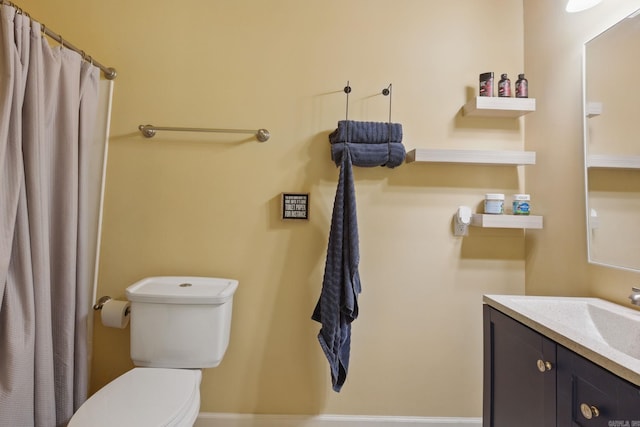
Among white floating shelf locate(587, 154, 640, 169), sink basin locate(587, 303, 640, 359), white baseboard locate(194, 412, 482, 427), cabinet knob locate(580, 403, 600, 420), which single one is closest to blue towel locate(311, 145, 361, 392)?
white baseboard locate(194, 412, 482, 427)

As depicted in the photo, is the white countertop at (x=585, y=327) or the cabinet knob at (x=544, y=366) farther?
the cabinet knob at (x=544, y=366)

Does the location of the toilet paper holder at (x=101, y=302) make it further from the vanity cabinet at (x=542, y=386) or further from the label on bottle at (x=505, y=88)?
the label on bottle at (x=505, y=88)

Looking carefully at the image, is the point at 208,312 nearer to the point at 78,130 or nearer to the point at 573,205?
the point at 78,130

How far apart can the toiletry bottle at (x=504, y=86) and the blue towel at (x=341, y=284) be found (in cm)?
85

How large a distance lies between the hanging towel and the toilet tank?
0.92m

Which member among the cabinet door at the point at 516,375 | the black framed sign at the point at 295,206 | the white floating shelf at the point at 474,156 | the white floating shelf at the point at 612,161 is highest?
the white floating shelf at the point at 474,156

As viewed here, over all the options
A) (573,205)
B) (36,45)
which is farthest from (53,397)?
(573,205)

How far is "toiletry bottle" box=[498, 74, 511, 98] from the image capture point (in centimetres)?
148

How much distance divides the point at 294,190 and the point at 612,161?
4.48 ft

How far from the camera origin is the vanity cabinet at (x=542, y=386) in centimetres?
71

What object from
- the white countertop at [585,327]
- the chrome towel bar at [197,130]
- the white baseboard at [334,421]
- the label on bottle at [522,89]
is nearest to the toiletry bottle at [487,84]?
the label on bottle at [522,89]

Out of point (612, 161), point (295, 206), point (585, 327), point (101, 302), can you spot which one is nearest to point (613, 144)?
point (612, 161)

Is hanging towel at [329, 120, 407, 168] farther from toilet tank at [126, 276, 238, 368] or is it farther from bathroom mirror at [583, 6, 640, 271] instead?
toilet tank at [126, 276, 238, 368]

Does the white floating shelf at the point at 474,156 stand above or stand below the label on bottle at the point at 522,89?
below
